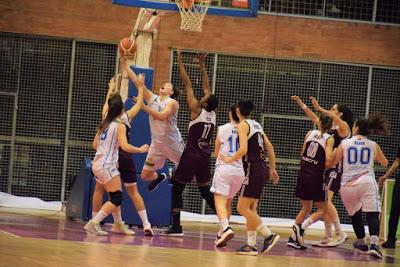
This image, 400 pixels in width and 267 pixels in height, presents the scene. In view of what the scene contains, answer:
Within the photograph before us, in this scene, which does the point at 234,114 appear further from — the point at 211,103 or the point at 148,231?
the point at 148,231

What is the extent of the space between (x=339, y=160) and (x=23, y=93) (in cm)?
846

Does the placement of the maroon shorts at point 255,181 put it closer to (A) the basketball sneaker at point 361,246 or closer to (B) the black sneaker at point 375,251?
(B) the black sneaker at point 375,251

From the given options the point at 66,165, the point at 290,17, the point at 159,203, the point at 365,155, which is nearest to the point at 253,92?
the point at 290,17

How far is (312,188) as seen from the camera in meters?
14.0

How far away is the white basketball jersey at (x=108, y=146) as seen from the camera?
43.5 ft

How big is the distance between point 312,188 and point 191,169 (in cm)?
173

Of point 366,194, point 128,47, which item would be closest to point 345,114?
point 366,194

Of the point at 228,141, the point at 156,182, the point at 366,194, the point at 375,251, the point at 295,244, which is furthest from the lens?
the point at 156,182

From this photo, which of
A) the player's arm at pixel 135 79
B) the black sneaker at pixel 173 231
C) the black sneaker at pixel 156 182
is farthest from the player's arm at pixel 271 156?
the black sneaker at pixel 156 182

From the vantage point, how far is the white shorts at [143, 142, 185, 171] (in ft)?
48.4

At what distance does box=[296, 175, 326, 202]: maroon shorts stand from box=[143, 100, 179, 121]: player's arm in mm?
2109

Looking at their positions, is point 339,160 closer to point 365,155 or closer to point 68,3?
point 365,155

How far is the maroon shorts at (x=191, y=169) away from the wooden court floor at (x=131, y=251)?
857mm

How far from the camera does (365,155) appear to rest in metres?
13.7
